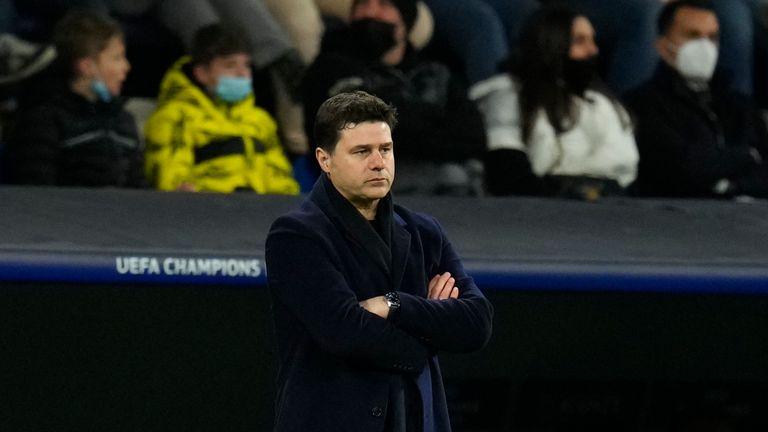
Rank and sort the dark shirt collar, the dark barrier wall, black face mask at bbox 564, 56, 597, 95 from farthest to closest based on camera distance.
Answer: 1. black face mask at bbox 564, 56, 597, 95
2. the dark barrier wall
3. the dark shirt collar

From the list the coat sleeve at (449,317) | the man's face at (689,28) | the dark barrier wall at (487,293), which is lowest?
the dark barrier wall at (487,293)

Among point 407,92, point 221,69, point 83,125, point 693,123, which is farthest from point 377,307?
point 693,123

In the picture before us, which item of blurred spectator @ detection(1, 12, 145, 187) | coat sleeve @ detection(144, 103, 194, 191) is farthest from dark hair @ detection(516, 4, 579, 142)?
blurred spectator @ detection(1, 12, 145, 187)

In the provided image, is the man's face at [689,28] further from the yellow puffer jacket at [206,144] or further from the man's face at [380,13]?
the yellow puffer jacket at [206,144]

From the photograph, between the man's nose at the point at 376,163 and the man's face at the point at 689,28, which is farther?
the man's face at the point at 689,28

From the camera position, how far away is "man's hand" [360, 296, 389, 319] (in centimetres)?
331

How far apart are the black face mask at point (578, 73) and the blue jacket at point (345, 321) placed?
2.90m

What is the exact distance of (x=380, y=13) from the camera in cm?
593

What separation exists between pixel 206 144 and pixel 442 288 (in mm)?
2313

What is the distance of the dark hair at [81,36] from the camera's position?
18.0ft

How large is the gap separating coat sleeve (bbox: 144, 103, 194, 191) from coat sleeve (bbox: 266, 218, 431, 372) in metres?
2.31

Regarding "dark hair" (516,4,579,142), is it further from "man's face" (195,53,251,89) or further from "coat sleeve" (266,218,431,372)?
"coat sleeve" (266,218,431,372)

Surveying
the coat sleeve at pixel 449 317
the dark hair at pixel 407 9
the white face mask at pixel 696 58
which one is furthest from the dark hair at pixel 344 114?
the white face mask at pixel 696 58

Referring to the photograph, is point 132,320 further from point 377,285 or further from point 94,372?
point 377,285
